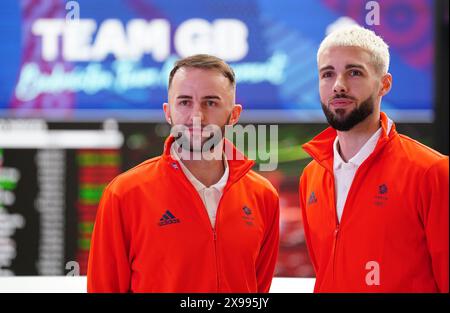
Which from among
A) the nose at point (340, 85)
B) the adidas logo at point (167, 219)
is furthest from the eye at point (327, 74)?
the adidas logo at point (167, 219)

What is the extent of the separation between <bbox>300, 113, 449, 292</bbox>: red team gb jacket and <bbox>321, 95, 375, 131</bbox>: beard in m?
0.08

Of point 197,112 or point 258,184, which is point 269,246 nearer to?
point 258,184

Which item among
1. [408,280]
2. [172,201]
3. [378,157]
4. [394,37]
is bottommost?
[408,280]

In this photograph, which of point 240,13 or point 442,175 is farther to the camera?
point 240,13

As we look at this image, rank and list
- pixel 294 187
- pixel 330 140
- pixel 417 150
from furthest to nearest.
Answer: pixel 294 187 → pixel 330 140 → pixel 417 150

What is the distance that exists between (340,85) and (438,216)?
1.50 feet

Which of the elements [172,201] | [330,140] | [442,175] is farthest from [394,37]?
[172,201]

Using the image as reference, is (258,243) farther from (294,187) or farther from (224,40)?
(224,40)

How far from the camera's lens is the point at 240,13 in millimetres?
2830

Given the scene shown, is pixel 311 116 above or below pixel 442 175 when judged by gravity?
above

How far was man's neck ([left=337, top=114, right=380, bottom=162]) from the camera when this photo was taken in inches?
77.9

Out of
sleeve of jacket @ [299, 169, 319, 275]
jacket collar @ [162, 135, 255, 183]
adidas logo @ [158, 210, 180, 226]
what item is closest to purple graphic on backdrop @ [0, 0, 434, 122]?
sleeve of jacket @ [299, 169, 319, 275]

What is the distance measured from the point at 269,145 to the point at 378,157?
35.4 inches

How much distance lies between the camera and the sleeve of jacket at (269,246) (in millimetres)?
2084
